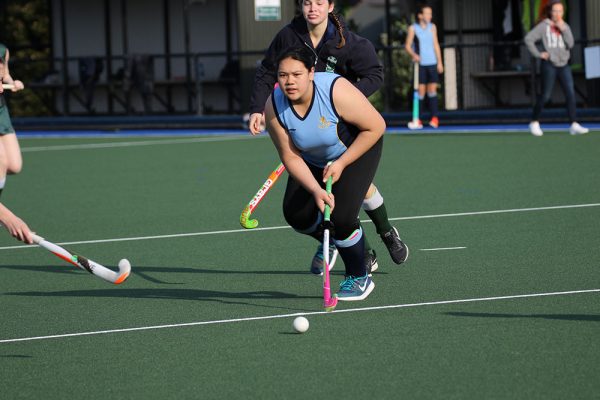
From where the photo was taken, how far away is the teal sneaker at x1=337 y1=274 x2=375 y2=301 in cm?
766

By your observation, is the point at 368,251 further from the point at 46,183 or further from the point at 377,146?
the point at 46,183

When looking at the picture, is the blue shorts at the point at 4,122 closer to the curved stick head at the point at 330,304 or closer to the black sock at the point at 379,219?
the black sock at the point at 379,219

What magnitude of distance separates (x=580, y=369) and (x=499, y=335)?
2.55 ft

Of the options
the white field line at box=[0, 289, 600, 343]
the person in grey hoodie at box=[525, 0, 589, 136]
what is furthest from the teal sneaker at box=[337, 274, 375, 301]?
the person in grey hoodie at box=[525, 0, 589, 136]

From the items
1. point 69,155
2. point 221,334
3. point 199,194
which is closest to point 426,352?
point 221,334

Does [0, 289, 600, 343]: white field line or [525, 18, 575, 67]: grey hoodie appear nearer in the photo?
[0, 289, 600, 343]: white field line

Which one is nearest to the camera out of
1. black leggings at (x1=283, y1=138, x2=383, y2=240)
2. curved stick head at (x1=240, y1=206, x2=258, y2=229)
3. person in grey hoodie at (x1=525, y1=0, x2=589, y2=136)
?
black leggings at (x1=283, y1=138, x2=383, y2=240)

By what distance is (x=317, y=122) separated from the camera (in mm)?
7309

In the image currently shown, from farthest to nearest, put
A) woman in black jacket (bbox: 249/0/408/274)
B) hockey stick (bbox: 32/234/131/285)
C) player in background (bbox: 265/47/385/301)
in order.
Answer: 1. woman in black jacket (bbox: 249/0/408/274)
2. player in background (bbox: 265/47/385/301)
3. hockey stick (bbox: 32/234/131/285)

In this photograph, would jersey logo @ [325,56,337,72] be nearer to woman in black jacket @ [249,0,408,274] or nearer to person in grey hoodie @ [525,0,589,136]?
woman in black jacket @ [249,0,408,274]

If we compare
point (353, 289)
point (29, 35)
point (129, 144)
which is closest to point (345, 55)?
point (353, 289)

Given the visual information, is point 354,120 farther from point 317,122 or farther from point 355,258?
point 355,258

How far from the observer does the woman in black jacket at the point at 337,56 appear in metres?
8.35

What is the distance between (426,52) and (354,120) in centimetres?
1415
